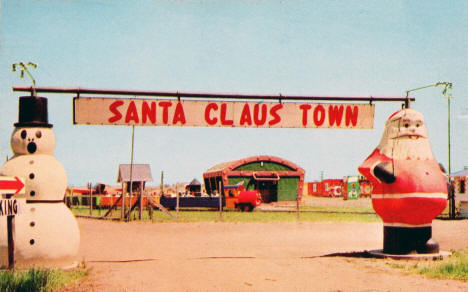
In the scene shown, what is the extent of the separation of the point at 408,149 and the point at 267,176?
1060 inches

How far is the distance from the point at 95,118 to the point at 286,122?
11.7 feet

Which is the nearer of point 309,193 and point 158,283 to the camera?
point 158,283

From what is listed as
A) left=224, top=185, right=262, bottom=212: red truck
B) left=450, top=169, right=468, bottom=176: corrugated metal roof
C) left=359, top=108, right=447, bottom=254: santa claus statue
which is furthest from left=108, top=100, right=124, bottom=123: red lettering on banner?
→ left=450, top=169, right=468, bottom=176: corrugated metal roof

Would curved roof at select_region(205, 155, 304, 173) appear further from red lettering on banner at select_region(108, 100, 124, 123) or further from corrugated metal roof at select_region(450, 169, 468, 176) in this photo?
red lettering on banner at select_region(108, 100, 124, 123)

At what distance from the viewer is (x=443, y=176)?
10.2 metres

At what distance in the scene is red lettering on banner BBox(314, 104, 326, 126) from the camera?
389 inches

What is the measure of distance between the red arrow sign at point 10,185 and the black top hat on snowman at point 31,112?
66.3 inches

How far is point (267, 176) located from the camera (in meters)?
36.8

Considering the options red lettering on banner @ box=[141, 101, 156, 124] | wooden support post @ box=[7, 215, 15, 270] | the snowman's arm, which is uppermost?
red lettering on banner @ box=[141, 101, 156, 124]

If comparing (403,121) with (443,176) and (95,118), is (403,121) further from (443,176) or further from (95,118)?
(95,118)

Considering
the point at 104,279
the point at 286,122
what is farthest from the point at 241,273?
the point at 286,122

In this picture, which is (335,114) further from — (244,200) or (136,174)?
(244,200)

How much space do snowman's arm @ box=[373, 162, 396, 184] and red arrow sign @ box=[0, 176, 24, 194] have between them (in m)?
6.39

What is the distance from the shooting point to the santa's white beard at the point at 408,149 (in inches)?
395
